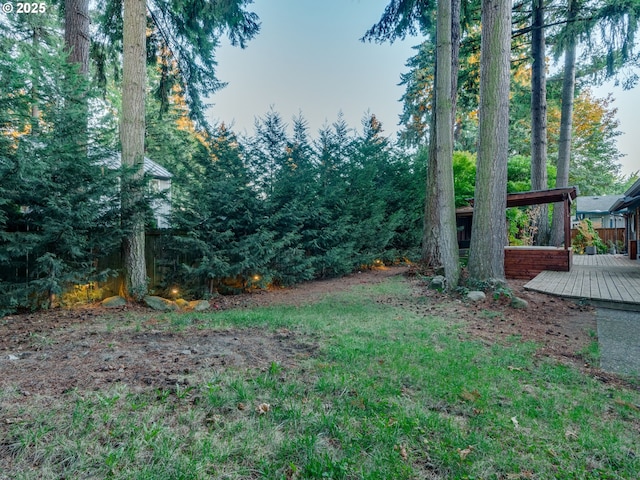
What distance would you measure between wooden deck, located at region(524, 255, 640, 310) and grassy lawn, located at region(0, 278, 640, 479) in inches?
129

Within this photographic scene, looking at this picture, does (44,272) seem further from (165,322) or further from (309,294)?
(309,294)

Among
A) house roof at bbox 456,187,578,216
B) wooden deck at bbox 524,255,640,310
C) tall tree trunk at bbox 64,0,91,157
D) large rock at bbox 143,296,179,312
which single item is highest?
tall tree trunk at bbox 64,0,91,157

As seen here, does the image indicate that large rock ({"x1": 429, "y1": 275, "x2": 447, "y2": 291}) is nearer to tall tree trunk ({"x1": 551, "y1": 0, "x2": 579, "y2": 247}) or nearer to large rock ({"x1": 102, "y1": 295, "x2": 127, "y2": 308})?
large rock ({"x1": 102, "y1": 295, "x2": 127, "y2": 308})

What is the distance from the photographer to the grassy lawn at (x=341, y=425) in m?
1.58

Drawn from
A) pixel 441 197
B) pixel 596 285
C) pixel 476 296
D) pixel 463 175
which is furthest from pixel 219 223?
pixel 463 175

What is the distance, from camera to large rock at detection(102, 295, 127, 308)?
535cm

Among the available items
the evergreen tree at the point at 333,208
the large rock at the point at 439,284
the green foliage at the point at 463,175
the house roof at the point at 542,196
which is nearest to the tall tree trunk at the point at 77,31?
the evergreen tree at the point at 333,208

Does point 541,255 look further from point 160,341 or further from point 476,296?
point 160,341

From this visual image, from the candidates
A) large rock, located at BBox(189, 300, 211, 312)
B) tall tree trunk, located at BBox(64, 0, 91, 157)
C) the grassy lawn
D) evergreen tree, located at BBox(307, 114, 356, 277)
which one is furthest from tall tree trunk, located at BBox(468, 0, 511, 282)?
tall tree trunk, located at BBox(64, 0, 91, 157)

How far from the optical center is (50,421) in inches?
71.6

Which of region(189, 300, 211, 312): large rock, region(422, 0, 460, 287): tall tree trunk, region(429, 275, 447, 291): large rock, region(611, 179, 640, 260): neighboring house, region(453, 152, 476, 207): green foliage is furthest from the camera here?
region(453, 152, 476, 207): green foliage

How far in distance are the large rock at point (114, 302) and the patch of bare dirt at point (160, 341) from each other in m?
0.25

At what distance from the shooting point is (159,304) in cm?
551

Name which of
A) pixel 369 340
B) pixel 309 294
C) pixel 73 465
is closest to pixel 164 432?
pixel 73 465
